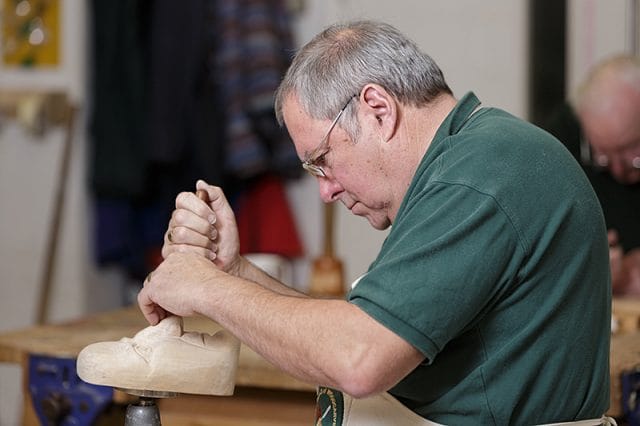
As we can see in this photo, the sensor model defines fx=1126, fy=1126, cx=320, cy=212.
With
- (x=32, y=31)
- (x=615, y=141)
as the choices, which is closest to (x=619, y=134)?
(x=615, y=141)

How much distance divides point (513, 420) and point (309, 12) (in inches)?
138

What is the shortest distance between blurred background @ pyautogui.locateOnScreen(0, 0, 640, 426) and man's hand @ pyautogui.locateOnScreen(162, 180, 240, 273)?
2.59 m

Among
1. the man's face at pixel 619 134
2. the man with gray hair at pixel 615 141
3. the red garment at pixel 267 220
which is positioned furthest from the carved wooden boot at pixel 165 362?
the red garment at pixel 267 220

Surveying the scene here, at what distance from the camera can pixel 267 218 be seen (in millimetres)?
5012

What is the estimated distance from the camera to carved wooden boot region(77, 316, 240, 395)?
1822 mm

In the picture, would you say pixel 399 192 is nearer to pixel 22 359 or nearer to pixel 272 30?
pixel 22 359

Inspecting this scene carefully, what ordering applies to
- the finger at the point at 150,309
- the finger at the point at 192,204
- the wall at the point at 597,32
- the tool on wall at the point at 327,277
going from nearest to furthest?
the finger at the point at 150,309, the finger at the point at 192,204, the tool on wall at the point at 327,277, the wall at the point at 597,32

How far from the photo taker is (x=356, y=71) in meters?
1.79

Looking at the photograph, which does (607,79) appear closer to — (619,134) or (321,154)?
(619,134)

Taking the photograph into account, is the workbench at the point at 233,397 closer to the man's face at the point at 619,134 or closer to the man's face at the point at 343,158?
the man's face at the point at 343,158

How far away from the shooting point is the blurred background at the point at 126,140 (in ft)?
15.6

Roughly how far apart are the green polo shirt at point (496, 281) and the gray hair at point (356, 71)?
8cm

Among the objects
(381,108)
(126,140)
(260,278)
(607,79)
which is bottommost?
(126,140)

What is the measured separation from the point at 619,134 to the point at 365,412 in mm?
2077
